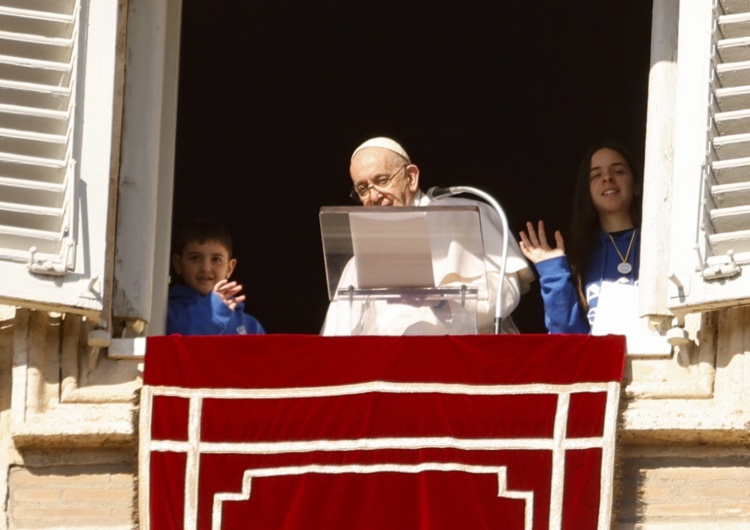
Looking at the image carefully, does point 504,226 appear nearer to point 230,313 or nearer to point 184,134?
point 230,313

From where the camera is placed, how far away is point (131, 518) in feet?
23.2

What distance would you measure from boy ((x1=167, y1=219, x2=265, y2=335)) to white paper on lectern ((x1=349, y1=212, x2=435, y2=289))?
85 centimetres

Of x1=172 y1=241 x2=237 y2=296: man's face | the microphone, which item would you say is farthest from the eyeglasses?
x1=172 y1=241 x2=237 y2=296: man's face

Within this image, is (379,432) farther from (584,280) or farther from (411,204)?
(584,280)

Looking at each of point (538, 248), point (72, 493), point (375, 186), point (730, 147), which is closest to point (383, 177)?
point (375, 186)

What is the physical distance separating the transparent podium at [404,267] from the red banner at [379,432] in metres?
0.14

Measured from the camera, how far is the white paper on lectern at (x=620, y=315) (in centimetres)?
732

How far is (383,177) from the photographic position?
25.8 ft

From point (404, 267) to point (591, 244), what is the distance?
3.78ft

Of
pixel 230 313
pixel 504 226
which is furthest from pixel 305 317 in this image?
pixel 504 226

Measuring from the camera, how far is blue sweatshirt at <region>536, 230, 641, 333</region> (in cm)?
774

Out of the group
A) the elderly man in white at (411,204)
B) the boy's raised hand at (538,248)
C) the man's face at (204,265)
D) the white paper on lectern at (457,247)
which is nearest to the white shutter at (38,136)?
the elderly man in white at (411,204)

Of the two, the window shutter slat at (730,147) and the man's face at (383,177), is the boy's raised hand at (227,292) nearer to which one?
the man's face at (383,177)

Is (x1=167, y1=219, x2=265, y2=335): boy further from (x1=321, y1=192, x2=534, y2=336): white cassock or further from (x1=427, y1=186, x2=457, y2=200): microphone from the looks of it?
(x1=427, y1=186, x2=457, y2=200): microphone
